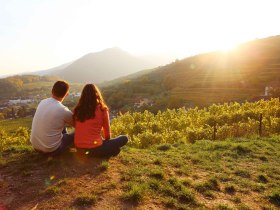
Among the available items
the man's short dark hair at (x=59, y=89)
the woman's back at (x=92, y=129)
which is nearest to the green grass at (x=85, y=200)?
the woman's back at (x=92, y=129)

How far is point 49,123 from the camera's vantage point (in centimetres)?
913

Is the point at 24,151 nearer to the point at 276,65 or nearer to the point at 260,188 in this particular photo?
the point at 260,188

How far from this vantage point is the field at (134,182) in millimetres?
7578

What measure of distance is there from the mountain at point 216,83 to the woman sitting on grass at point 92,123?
74512 millimetres

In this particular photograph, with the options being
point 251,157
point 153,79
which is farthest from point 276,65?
point 251,157

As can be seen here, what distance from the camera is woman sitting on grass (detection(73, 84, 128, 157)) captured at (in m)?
9.05

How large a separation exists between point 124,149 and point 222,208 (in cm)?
478

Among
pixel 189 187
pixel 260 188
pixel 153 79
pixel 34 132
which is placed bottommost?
pixel 153 79

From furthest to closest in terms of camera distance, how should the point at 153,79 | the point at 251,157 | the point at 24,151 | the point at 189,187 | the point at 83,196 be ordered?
the point at 153,79
the point at 251,157
the point at 24,151
the point at 189,187
the point at 83,196

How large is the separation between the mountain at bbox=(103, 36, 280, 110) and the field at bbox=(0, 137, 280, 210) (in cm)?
7228

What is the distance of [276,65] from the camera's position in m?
114

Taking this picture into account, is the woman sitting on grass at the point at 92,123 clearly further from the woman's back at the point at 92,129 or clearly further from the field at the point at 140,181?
the field at the point at 140,181

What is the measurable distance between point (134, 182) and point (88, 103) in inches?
98.4

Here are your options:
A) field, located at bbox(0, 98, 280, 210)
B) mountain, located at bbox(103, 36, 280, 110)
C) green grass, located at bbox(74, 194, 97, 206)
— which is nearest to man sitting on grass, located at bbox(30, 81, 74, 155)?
field, located at bbox(0, 98, 280, 210)
